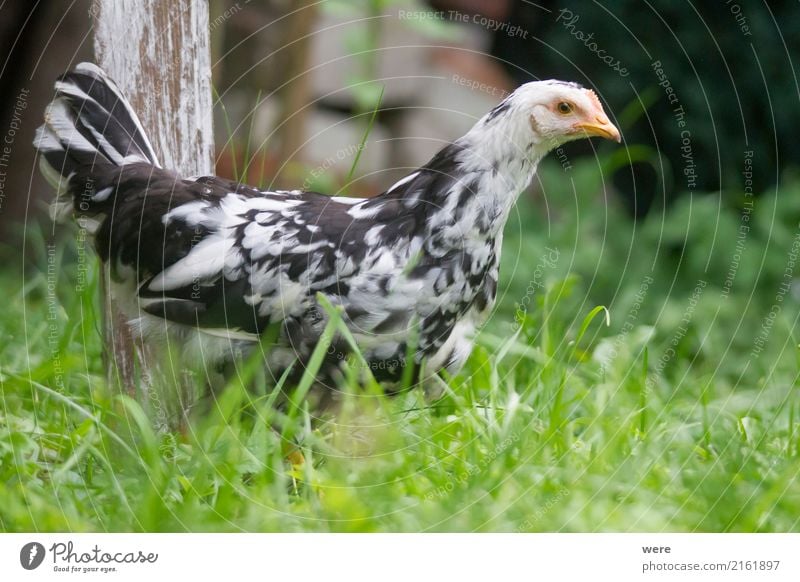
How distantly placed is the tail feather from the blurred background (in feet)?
3.57

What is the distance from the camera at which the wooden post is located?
6.98ft

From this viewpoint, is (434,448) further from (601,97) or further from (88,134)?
(601,97)

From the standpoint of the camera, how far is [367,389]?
2.03 m

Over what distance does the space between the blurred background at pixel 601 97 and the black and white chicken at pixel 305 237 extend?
1.11 m

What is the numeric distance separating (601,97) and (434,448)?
193 centimetres

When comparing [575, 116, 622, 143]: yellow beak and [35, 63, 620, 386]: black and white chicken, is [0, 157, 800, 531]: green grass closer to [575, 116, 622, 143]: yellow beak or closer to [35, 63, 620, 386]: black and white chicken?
[35, 63, 620, 386]: black and white chicken

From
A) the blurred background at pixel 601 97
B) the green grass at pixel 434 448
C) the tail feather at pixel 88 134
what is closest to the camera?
the green grass at pixel 434 448

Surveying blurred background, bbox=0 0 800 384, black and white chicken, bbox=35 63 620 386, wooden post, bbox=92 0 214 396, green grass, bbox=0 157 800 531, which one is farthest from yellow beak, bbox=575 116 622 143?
blurred background, bbox=0 0 800 384

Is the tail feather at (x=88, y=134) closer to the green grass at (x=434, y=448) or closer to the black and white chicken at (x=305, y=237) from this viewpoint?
A: the black and white chicken at (x=305, y=237)

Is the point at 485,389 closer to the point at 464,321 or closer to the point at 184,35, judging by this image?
the point at 464,321

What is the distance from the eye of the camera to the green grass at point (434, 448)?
6.03 feet

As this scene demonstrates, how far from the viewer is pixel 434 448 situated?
207 cm

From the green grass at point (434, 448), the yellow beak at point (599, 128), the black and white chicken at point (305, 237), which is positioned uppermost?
the yellow beak at point (599, 128)

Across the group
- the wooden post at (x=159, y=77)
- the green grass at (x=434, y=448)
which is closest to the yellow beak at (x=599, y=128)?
the green grass at (x=434, y=448)
